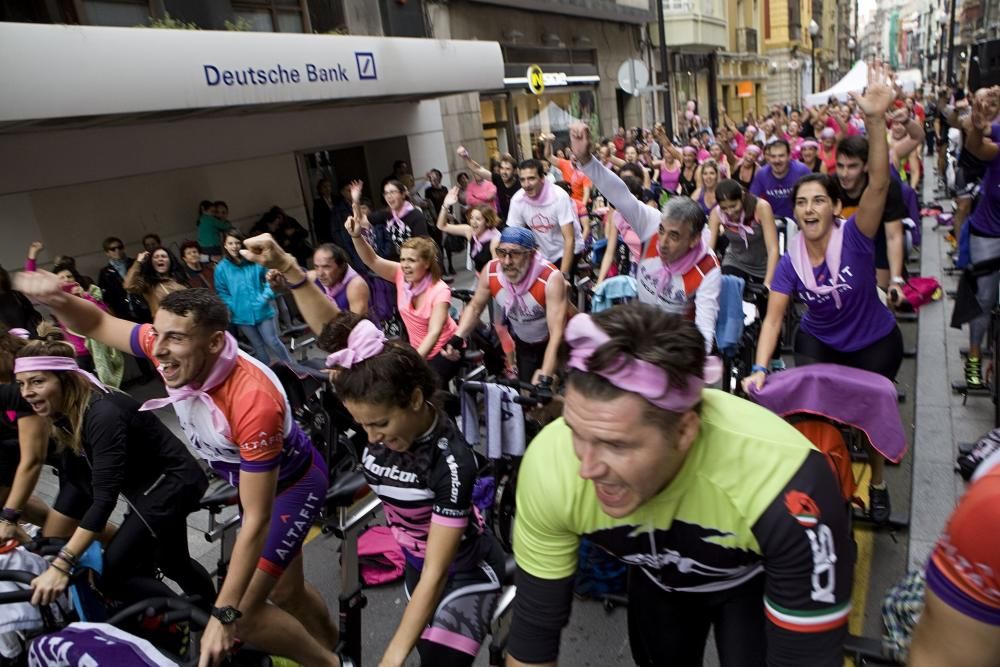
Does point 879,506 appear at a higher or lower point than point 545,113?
lower

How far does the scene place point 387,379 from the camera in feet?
7.66

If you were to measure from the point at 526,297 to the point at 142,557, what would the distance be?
2.59 meters

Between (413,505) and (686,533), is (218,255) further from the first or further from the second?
(686,533)

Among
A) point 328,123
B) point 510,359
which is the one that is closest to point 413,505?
point 510,359

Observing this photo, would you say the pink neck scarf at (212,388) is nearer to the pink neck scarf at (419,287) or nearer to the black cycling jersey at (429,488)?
the black cycling jersey at (429,488)

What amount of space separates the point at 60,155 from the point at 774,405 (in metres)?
8.81

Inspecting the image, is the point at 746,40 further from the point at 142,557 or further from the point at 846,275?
the point at 142,557

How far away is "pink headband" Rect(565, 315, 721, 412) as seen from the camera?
4.84 ft

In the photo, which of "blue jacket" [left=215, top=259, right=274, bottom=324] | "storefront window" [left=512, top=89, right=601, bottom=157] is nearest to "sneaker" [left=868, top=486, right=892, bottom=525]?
"blue jacket" [left=215, top=259, right=274, bottom=324]

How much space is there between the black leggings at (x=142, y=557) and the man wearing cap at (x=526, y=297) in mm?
2068

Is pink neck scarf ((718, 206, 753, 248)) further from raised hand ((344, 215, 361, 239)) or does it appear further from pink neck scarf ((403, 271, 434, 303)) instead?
raised hand ((344, 215, 361, 239))

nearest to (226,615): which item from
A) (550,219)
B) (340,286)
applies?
(340,286)

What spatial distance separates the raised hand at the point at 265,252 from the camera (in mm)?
3430

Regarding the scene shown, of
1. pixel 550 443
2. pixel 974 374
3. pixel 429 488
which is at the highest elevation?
pixel 550 443
